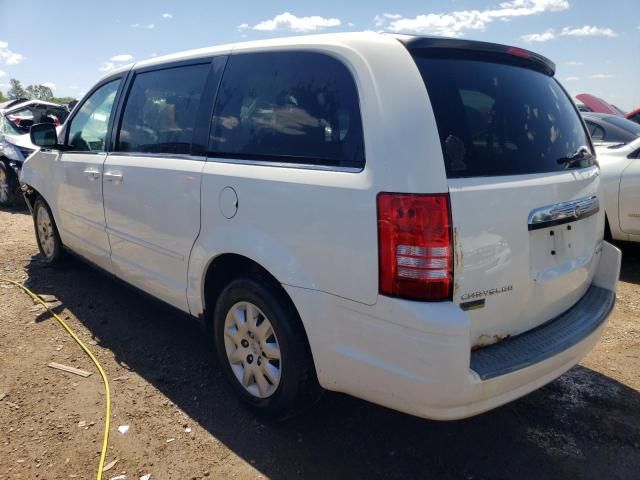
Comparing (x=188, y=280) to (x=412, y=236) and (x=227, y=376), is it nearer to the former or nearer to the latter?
(x=227, y=376)

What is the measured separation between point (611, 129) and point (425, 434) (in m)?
6.40

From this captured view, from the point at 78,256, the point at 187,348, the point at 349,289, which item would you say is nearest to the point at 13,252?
the point at 78,256

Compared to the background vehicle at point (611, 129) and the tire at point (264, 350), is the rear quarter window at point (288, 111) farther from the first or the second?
the background vehicle at point (611, 129)

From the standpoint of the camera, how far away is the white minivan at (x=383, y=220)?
202 centimetres

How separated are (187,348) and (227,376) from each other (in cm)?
81

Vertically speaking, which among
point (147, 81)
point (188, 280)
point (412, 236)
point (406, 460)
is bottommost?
point (406, 460)

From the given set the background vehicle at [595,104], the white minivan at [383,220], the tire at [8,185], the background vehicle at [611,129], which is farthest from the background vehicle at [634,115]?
the tire at [8,185]

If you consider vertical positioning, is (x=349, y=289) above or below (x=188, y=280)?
above

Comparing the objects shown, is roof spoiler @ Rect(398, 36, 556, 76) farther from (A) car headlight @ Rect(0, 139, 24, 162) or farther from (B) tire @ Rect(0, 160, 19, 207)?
(B) tire @ Rect(0, 160, 19, 207)

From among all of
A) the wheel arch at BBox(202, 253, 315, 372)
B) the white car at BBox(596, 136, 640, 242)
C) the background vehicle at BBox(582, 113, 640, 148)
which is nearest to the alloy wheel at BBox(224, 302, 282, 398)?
the wheel arch at BBox(202, 253, 315, 372)

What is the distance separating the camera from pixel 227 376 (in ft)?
9.85

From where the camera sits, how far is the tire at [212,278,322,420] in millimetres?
2484

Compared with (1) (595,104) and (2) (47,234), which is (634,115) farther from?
(2) (47,234)

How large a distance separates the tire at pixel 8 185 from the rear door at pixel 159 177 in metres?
6.26
